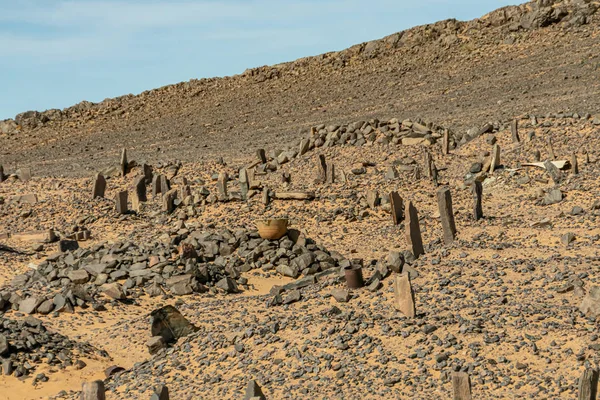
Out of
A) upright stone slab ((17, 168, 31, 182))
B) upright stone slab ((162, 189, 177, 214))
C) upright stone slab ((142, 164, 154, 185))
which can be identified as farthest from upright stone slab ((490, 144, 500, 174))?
upright stone slab ((17, 168, 31, 182))

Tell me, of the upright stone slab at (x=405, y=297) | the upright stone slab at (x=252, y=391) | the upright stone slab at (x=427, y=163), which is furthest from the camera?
the upright stone slab at (x=427, y=163)

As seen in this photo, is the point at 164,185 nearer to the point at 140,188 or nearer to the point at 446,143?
the point at 140,188

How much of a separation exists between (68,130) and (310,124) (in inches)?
462

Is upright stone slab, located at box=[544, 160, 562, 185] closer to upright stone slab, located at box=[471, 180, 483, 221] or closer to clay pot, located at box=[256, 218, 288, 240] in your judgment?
upright stone slab, located at box=[471, 180, 483, 221]

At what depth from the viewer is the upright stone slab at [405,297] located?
10.8m

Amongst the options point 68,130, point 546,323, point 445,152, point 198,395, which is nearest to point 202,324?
point 198,395

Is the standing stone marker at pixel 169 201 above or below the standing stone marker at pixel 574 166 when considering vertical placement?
above

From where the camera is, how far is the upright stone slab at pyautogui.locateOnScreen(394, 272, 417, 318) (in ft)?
35.5

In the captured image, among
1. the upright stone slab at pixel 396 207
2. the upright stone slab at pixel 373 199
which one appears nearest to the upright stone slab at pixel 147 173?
the upright stone slab at pixel 373 199

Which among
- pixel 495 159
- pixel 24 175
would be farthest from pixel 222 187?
pixel 24 175

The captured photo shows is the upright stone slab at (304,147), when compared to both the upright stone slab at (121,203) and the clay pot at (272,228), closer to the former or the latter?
the upright stone slab at (121,203)

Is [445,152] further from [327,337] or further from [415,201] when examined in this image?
[327,337]

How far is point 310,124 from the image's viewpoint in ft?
108

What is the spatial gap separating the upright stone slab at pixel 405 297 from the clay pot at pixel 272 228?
521 centimetres
